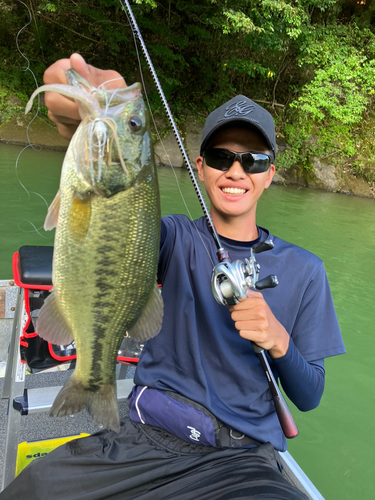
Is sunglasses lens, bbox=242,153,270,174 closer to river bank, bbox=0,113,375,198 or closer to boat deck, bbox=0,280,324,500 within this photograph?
boat deck, bbox=0,280,324,500

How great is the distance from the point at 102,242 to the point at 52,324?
37 centimetres

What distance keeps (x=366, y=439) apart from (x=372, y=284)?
4.31 m

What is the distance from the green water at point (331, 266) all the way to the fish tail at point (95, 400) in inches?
101

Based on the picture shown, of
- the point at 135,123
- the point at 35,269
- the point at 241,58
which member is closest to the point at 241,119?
the point at 135,123

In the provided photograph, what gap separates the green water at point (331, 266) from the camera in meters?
3.42

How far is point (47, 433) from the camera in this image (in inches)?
109

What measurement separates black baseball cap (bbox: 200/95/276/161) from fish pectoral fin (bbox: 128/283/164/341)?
3.21ft

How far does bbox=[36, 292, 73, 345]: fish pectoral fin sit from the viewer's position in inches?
53.6

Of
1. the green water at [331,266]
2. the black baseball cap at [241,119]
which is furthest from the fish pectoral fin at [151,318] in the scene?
the green water at [331,266]

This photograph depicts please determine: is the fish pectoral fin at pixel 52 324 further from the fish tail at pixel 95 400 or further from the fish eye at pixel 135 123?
the fish eye at pixel 135 123

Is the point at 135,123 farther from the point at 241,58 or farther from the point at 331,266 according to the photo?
the point at 241,58

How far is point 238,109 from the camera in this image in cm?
199

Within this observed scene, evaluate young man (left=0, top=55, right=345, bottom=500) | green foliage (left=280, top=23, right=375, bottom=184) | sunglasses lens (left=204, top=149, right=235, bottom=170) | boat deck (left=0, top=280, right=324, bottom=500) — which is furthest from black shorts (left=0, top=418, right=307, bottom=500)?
green foliage (left=280, top=23, right=375, bottom=184)

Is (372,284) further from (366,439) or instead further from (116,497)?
(116,497)
